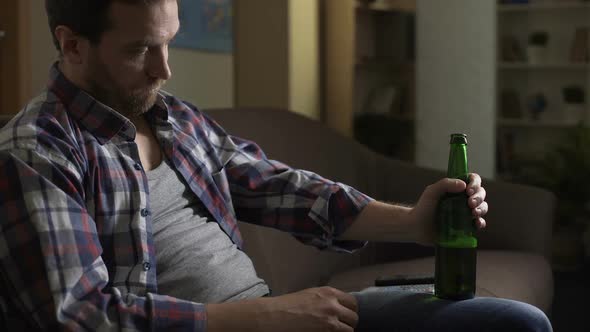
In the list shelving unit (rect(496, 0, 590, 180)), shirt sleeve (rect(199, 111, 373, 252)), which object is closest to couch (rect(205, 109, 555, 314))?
shirt sleeve (rect(199, 111, 373, 252))

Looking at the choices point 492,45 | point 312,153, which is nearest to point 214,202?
point 312,153

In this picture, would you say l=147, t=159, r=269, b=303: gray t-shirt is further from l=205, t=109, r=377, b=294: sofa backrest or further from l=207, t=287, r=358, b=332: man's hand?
l=205, t=109, r=377, b=294: sofa backrest

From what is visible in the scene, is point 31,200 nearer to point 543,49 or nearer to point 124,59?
point 124,59

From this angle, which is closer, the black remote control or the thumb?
the thumb

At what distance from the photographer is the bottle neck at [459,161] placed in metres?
1.45

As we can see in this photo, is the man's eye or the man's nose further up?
the man's eye

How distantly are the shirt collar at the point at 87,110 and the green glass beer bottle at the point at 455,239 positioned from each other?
1.86 feet

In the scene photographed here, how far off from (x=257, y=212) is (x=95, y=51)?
0.48m

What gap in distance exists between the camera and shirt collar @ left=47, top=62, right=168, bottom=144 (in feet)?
4.34

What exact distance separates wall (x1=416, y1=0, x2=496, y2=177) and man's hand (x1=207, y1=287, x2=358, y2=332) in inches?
147

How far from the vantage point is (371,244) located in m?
2.63

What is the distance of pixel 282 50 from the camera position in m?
4.55

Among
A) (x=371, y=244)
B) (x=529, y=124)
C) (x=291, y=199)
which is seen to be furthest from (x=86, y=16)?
→ (x=529, y=124)

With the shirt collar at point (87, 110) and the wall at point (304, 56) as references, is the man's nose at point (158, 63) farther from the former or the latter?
the wall at point (304, 56)
